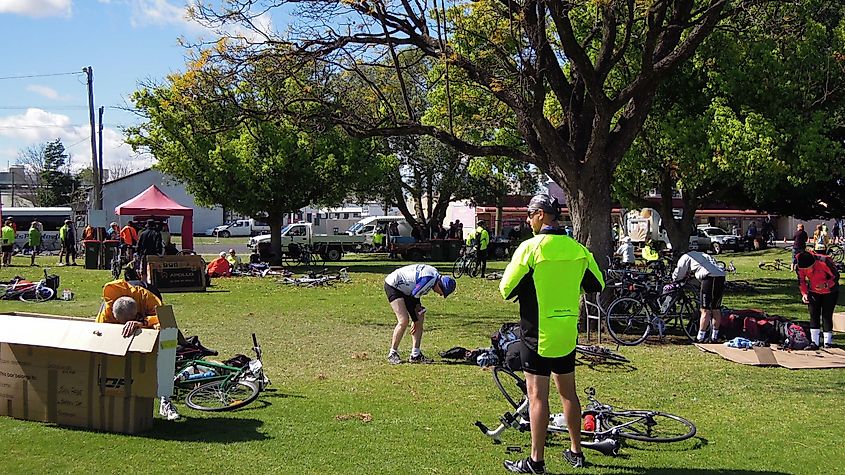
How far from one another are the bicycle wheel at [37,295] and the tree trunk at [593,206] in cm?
1179

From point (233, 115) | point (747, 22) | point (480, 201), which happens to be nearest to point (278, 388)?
point (233, 115)

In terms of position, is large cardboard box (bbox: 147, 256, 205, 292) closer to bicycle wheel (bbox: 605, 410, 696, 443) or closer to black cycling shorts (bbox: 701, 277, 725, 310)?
black cycling shorts (bbox: 701, 277, 725, 310)

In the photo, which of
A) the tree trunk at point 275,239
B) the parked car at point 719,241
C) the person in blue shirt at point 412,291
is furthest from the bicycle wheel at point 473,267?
the parked car at point 719,241

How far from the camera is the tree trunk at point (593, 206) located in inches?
517

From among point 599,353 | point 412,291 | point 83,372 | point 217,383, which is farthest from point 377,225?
point 83,372

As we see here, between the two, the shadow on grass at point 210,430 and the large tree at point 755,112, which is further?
the large tree at point 755,112

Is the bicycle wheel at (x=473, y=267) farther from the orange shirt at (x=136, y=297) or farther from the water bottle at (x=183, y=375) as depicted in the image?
the orange shirt at (x=136, y=297)

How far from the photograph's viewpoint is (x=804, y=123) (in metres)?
19.0

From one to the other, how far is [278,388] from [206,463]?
108 inches

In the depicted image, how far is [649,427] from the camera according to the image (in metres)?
6.70

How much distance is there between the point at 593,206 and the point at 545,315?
8.02 meters

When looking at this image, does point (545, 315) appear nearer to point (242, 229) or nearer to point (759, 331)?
point (759, 331)

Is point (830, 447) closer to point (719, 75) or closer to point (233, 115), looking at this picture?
point (233, 115)

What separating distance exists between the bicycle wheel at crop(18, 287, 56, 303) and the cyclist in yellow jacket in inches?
600
